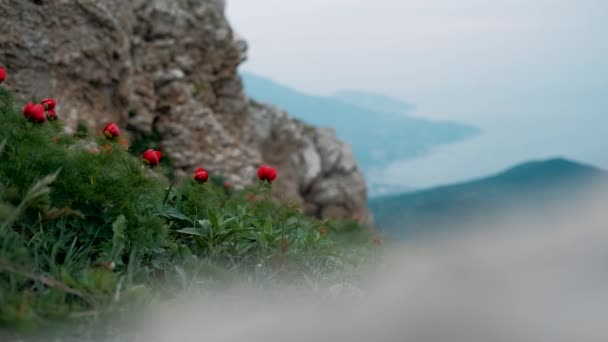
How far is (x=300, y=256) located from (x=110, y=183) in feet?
4.31

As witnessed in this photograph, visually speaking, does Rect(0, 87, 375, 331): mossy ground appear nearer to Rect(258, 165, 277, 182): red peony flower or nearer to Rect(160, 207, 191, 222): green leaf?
Rect(160, 207, 191, 222): green leaf

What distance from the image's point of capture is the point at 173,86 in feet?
37.7

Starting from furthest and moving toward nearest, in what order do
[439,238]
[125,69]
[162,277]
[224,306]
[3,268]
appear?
[125,69]
[439,238]
[162,277]
[224,306]
[3,268]

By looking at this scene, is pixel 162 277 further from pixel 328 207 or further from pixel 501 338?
pixel 328 207

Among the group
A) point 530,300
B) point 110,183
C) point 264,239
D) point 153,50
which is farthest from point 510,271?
point 153,50

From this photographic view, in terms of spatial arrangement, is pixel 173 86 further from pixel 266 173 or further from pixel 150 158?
pixel 150 158

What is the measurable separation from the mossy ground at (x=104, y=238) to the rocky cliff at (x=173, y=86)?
111 centimetres

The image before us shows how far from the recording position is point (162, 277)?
3477mm

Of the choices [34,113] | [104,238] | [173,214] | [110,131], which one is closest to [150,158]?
[110,131]

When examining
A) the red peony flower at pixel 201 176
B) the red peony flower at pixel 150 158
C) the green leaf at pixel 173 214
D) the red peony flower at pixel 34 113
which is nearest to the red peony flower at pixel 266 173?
the red peony flower at pixel 201 176

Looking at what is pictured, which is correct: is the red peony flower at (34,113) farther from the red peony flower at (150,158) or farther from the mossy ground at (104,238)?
the red peony flower at (150,158)

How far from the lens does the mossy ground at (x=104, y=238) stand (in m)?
2.80

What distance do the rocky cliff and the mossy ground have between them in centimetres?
111

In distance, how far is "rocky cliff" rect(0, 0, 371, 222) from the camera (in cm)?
784
